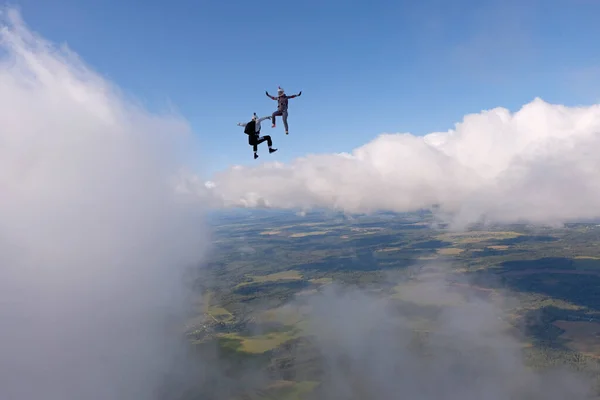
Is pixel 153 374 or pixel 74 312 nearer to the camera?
pixel 74 312

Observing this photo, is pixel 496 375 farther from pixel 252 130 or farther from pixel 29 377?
pixel 29 377

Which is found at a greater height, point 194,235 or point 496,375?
point 194,235

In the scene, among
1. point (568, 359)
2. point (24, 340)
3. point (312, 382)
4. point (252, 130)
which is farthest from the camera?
point (568, 359)

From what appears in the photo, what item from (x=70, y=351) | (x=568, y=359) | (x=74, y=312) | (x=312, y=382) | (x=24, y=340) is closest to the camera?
(x=24, y=340)

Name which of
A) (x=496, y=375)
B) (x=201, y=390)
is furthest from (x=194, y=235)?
(x=496, y=375)

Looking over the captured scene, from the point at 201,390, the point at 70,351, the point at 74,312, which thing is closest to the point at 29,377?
the point at 70,351

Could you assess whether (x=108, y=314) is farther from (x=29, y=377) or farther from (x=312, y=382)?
(x=312, y=382)

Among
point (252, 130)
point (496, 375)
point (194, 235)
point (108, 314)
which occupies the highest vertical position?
point (252, 130)

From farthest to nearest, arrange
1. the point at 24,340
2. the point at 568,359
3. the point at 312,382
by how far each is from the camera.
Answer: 1. the point at 568,359
2. the point at 312,382
3. the point at 24,340

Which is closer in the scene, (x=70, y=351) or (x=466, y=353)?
(x=70, y=351)
